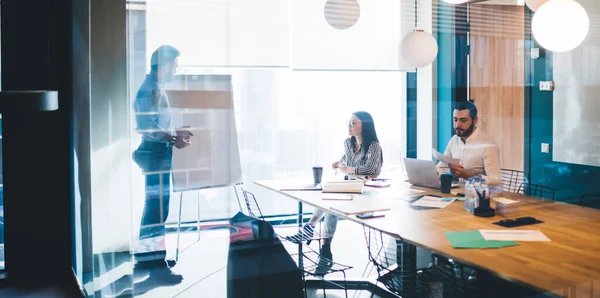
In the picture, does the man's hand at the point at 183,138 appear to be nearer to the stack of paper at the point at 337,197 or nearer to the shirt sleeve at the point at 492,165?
the stack of paper at the point at 337,197

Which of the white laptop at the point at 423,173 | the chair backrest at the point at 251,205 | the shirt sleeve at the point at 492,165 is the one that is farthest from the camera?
the white laptop at the point at 423,173

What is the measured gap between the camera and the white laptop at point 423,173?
11.8 feet

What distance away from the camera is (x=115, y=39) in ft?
11.7

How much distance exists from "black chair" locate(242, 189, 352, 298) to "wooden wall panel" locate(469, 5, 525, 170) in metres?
1.34

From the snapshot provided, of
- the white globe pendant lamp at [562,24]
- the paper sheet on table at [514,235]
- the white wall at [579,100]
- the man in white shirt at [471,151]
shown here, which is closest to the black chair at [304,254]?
the man in white shirt at [471,151]

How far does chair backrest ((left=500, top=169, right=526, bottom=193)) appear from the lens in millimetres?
3367

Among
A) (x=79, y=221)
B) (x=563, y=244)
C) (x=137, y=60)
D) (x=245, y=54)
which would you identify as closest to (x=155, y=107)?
(x=137, y=60)

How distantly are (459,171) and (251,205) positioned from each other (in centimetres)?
136

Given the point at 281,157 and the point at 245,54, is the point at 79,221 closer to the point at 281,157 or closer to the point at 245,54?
the point at 281,157

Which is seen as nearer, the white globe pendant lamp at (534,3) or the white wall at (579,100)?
the white wall at (579,100)

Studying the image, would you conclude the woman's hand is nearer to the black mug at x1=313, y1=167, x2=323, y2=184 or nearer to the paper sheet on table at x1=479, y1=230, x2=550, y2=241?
the black mug at x1=313, y1=167, x2=323, y2=184

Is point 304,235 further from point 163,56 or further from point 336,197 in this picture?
point 163,56

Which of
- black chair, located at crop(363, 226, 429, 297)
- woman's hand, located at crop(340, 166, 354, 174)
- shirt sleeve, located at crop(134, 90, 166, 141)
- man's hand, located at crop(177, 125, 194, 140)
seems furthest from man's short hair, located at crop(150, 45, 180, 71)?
woman's hand, located at crop(340, 166, 354, 174)

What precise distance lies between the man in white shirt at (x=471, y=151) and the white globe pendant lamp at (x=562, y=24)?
1165mm
